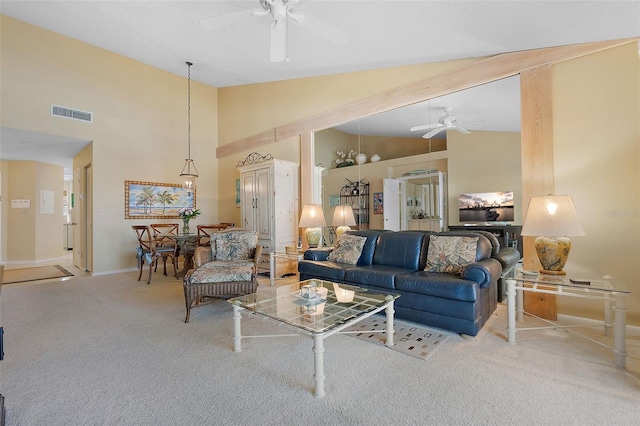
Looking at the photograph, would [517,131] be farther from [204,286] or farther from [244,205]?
[244,205]

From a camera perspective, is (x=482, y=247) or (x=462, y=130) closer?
(x=482, y=247)

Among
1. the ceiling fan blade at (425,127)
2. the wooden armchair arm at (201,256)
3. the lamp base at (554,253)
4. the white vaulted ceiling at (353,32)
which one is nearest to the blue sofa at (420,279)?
the lamp base at (554,253)

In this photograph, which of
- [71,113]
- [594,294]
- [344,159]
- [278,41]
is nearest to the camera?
[594,294]

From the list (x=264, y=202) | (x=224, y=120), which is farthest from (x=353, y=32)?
(x=224, y=120)

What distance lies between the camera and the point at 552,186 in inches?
114

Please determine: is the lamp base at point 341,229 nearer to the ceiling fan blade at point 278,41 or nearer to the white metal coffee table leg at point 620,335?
the ceiling fan blade at point 278,41

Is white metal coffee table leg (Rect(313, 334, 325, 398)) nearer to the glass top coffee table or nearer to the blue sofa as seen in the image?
the glass top coffee table

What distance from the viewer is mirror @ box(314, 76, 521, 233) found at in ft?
10.9

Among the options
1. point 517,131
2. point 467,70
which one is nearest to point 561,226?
point 517,131

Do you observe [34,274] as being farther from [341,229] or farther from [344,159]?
[344,159]

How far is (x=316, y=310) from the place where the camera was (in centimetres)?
218

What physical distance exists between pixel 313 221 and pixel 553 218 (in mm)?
2807

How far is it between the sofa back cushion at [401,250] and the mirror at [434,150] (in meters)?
0.59

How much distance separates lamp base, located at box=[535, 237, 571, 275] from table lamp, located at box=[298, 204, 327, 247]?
2656mm
